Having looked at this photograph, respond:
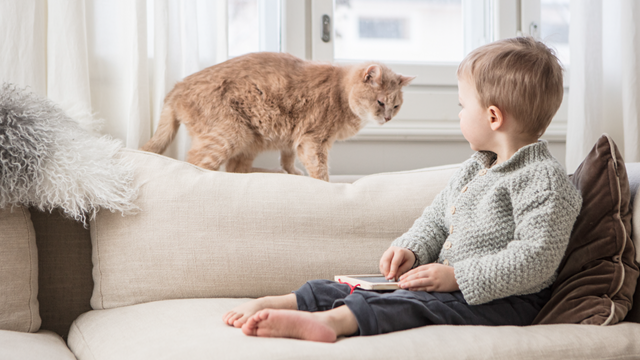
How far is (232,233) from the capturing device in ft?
3.73

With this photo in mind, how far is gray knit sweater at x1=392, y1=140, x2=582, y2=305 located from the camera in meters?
0.85

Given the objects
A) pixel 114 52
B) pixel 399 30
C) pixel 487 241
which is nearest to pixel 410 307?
pixel 487 241

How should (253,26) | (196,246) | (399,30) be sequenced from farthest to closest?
(399,30), (253,26), (196,246)

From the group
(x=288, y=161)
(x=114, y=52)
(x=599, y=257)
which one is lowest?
(x=599, y=257)

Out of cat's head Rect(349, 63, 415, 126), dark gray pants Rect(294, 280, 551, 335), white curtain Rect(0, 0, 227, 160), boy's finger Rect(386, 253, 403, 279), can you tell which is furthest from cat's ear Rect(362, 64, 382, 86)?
dark gray pants Rect(294, 280, 551, 335)

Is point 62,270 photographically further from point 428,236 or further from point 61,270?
point 428,236

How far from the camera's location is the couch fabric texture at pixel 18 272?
99 centimetres

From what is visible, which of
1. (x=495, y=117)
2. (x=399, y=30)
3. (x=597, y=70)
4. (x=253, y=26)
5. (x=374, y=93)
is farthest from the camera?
(x=399, y=30)

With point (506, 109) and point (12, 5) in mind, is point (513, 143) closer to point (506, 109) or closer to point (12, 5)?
point (506, 109)

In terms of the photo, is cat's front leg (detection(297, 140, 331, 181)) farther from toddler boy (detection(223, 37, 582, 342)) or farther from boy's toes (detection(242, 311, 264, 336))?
boy's toes (detection(242, 311, 264, 336))

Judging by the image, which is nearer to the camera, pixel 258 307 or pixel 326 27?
pixel 258 307

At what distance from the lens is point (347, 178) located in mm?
1585

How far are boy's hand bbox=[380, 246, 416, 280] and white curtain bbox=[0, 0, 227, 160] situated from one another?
80 cm

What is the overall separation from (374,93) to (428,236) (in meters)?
0.58
